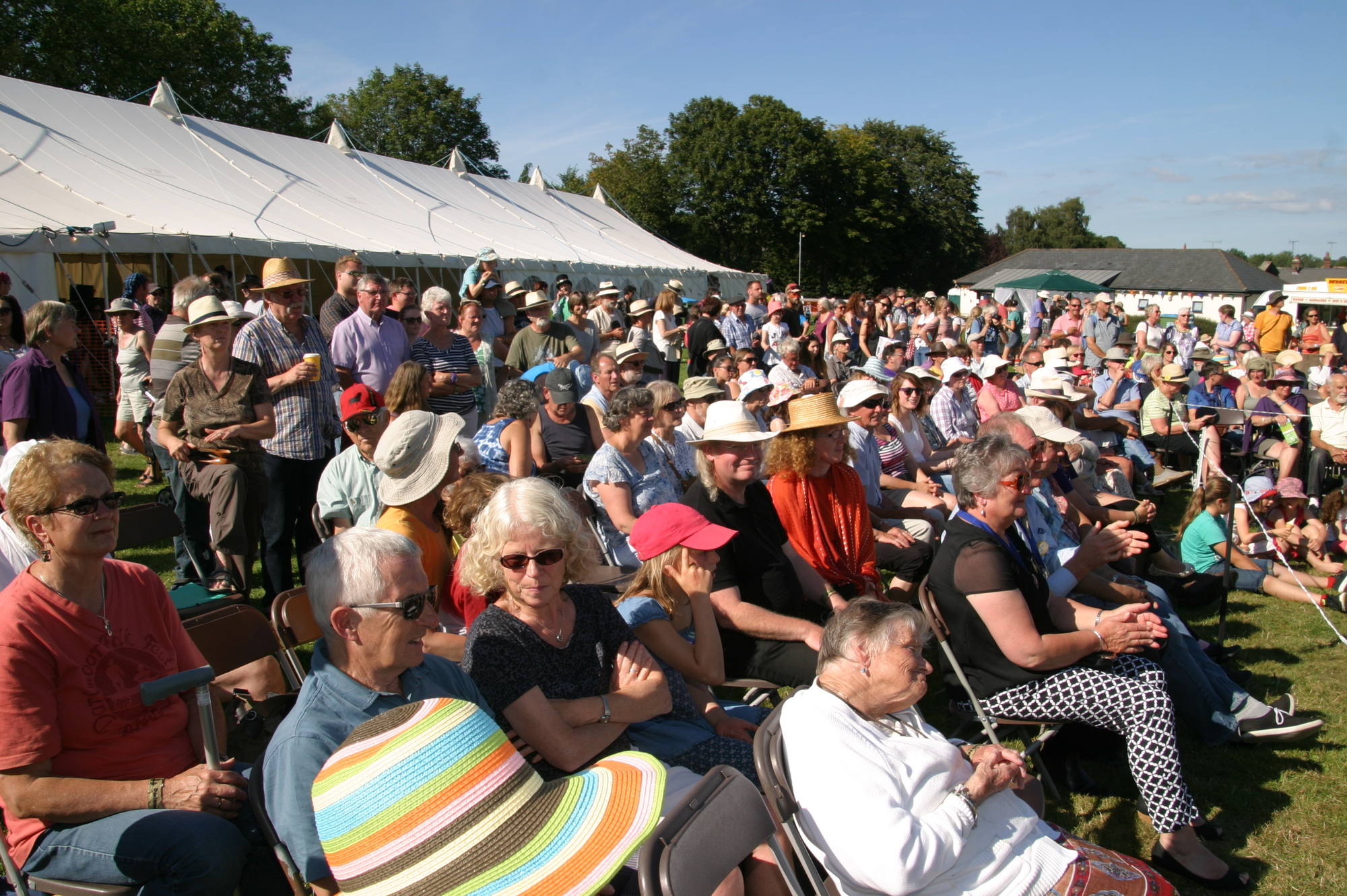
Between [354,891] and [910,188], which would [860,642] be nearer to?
[354,891]

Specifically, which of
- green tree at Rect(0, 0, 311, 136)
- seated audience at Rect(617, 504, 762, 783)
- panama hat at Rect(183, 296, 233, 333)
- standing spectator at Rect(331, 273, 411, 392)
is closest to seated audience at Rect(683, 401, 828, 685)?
seated audience at Rect(617, 504, 762, 783)

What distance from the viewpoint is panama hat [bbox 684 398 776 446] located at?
3.78 meters

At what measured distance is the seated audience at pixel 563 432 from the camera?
573 centimetres

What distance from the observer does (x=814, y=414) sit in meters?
4.12

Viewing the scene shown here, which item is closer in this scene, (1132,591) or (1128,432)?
(1132,591)

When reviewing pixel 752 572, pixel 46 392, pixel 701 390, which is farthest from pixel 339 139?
pixel 752 572

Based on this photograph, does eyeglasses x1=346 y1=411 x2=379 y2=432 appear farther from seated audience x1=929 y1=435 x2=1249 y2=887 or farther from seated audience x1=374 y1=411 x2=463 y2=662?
seated audience x1=929 y1=435 x2=1249 y2=887

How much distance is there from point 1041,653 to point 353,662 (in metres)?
2.36

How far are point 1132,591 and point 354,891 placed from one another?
12.6 ft

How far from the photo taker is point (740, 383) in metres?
7.16

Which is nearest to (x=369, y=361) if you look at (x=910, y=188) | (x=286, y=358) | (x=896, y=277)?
(x=286, y=358)

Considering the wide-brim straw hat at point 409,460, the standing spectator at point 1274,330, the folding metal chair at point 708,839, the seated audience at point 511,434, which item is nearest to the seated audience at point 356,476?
the wide-brim straw hat at point 409,460

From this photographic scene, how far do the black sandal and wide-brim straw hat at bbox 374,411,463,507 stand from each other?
9.57 ft

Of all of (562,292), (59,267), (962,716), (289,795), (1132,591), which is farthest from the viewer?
(562,292)
